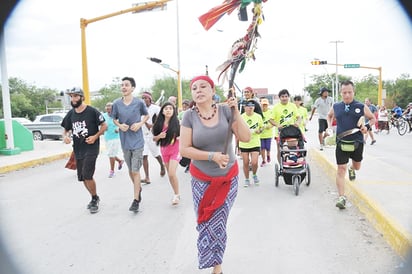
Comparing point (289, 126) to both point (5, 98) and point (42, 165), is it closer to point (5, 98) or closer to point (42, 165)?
point (42, 165)

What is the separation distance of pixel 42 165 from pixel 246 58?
8.70 meters

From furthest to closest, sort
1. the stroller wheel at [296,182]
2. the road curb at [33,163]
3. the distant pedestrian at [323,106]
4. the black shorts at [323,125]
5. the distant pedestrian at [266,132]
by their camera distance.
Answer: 1. the black shorts at [323,125]
2. the distant pedestrian at [323,106]
3. the road curb at [33,163]
4. the distant pedestrian at [266,132]
5. the stroller wheel at [296,182]

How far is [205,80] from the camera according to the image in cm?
303

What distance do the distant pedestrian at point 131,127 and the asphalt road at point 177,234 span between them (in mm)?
523

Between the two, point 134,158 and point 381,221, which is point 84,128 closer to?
point 134,158

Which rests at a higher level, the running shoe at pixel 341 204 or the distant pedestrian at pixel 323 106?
the distant pedestrian at pixel 323 106

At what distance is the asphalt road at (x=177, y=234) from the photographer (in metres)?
3.41

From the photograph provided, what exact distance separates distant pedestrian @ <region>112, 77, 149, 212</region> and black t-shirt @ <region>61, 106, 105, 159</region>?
323 mm

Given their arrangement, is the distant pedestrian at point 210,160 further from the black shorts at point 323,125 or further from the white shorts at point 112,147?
the black shorts at point 323,125

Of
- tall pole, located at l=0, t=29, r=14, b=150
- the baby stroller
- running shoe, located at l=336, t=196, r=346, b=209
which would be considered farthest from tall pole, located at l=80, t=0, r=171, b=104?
running shoe, located at l=336, t=196, r=346, b=209

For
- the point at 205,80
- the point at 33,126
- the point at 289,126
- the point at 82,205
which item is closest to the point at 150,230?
the point at 82,205

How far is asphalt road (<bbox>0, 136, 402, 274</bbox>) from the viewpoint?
341 centimetres

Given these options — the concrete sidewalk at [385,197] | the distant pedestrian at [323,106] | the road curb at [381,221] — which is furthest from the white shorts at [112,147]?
the distant pedestrian at [323,106]

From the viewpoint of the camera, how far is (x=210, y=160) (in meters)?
2.96
